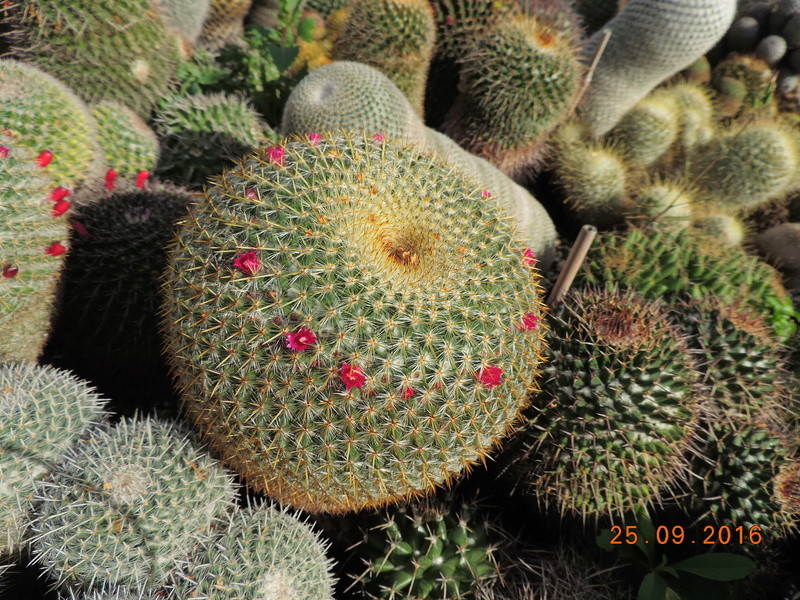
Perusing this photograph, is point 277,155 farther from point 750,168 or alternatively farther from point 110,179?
point 750,168

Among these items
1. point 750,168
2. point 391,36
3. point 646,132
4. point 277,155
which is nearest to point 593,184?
point 646,132

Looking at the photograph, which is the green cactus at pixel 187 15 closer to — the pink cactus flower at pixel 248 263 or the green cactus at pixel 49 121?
the green cactus at pixel 49 121

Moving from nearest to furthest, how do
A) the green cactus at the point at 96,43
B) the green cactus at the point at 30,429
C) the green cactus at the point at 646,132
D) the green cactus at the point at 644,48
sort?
the green cactus at the point at 30,429
the green cactus at the point at 96,43
the green cactus at the point at 644,48
the green cactus at the point at 646,132

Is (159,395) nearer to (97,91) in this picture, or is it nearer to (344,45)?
(97,91)

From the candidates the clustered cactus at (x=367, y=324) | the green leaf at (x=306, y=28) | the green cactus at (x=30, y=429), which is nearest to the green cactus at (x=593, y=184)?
the clustered cactus at (x=367, y=324)

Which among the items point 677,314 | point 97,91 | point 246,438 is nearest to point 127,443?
point 246,438

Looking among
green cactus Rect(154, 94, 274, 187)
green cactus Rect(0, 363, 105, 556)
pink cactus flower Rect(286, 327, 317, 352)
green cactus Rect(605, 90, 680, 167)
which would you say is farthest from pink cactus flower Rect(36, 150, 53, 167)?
green cactus Rect(605, 90, 680, 167)
